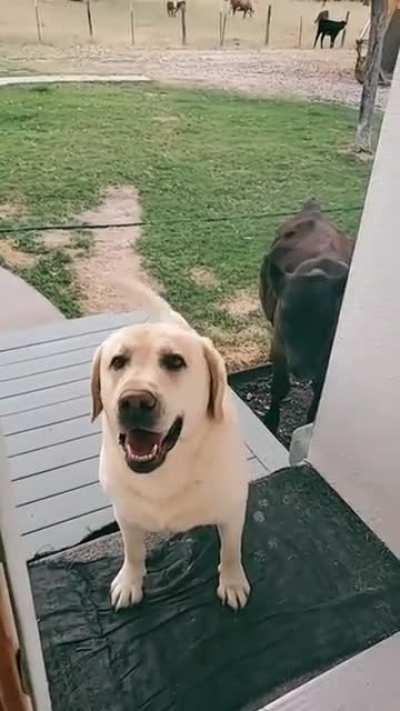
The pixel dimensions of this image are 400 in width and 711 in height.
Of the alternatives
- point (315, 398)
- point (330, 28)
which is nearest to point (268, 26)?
point (330, 28)

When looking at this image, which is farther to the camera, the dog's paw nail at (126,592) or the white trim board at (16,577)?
the dog's paw nail at (126,592)

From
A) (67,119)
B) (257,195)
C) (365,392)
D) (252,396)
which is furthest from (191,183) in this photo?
(365,392)

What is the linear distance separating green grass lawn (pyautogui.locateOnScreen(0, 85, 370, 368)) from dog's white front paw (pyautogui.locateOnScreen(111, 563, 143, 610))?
1.03m

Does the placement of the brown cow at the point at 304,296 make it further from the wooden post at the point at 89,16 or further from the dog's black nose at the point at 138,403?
the wooden post at the point at 89,16

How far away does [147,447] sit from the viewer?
747 mm

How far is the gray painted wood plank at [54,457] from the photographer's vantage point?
1.17 m

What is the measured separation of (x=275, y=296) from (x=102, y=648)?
0.86 meters

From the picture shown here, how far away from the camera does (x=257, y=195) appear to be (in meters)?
2.53

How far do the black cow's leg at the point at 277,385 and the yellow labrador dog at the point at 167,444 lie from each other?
0.58 metres

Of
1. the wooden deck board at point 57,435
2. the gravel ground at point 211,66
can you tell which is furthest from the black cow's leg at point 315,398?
the gravel ground at point 211,66

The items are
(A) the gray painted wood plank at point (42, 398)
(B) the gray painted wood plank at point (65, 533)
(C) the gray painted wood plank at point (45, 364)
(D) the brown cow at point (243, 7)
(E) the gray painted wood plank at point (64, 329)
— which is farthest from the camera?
(D) the brown cow at point (243, 7)

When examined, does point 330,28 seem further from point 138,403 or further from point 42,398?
point 138,403

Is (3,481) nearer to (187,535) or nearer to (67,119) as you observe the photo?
(187,535)

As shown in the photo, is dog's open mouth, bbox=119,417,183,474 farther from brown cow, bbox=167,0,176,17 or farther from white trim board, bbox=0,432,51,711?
brown cow, bbox=167,0,176,17
